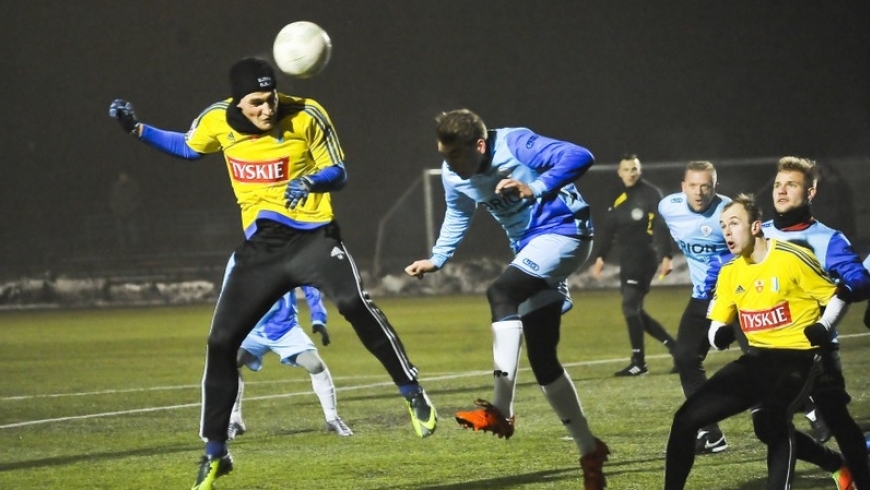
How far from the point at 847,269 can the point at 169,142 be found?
368 cm

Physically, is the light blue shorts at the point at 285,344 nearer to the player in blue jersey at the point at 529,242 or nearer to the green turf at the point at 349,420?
the green turf at the point at 349,420

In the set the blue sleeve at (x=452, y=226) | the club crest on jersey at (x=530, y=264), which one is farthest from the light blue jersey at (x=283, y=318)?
the club crest on jersey at (x=530, y=264)

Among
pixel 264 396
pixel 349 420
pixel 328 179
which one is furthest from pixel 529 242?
pixel 264 396

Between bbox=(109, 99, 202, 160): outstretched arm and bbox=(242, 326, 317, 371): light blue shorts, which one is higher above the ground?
bbox=(109, 99, 202, 160): outstretched arm

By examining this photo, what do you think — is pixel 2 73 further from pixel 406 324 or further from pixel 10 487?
pixel 10 487

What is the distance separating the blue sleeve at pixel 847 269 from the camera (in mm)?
6480

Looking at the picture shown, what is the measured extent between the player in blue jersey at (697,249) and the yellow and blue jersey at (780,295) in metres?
2.49

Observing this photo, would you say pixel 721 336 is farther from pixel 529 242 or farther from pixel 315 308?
pixel 315 308

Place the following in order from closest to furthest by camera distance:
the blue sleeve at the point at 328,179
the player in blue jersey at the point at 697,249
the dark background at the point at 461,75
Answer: the blue sleeve at the point at 328,179, the player in blue jersey at the point at 697,249, the dark background at the point at 461,75

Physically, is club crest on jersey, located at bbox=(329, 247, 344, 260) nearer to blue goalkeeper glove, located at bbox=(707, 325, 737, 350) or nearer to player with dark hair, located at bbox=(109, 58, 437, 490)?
player with dark hair, located at bbox=(109, 58, 437, 490)

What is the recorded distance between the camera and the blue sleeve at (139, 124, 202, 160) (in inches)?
296

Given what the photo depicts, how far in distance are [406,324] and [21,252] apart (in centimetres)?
1308

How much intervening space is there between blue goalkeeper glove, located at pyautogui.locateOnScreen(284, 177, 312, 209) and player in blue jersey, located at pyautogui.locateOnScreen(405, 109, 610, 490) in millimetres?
805

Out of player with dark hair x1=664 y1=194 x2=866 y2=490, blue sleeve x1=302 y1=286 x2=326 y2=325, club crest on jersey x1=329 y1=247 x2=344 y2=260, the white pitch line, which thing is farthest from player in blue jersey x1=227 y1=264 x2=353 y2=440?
player with dark hair x1=664 y1=194 x2=866 y2=490
